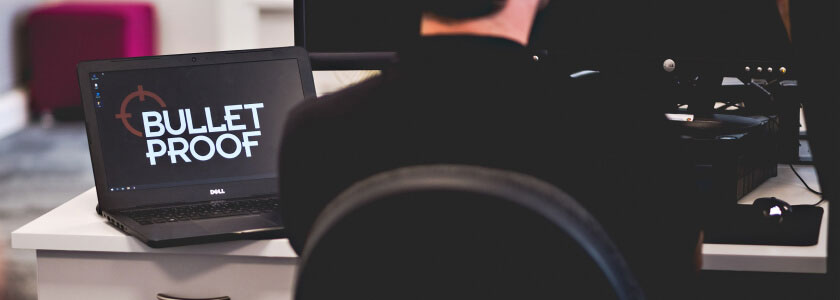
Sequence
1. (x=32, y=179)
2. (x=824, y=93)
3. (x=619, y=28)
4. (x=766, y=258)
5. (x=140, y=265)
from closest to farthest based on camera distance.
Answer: (x=824, y=93), (x=766, y=258), (x=140, y=265), (x=619, y=28), (x=32, y=179)

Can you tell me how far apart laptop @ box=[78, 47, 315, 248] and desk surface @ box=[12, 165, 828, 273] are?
2.0 inches

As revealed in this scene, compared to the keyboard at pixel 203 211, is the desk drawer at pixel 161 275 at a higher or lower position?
lower

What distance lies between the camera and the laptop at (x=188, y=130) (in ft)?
4.12

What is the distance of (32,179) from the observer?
3.83 metres

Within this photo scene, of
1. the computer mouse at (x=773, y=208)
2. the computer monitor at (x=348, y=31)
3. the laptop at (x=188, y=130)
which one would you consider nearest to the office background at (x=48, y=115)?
the computer monitor at (x=348, y=31)

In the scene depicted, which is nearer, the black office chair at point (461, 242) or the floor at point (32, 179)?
the black office chair at point (461, 242)

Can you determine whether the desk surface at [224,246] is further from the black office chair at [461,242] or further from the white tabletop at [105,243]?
the black office chair at [461,242]

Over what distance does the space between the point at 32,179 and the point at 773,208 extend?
3.36 metres

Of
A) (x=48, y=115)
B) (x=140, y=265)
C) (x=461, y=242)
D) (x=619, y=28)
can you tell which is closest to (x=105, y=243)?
(x=140, y=265)

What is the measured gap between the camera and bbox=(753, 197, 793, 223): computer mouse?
3.86 ft

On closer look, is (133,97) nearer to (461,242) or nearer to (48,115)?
(461,242)

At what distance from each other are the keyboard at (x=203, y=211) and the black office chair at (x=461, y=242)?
0.59 metres

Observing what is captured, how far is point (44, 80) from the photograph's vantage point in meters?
5.19

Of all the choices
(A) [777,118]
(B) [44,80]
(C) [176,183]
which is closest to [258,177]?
(C) [176,183]
